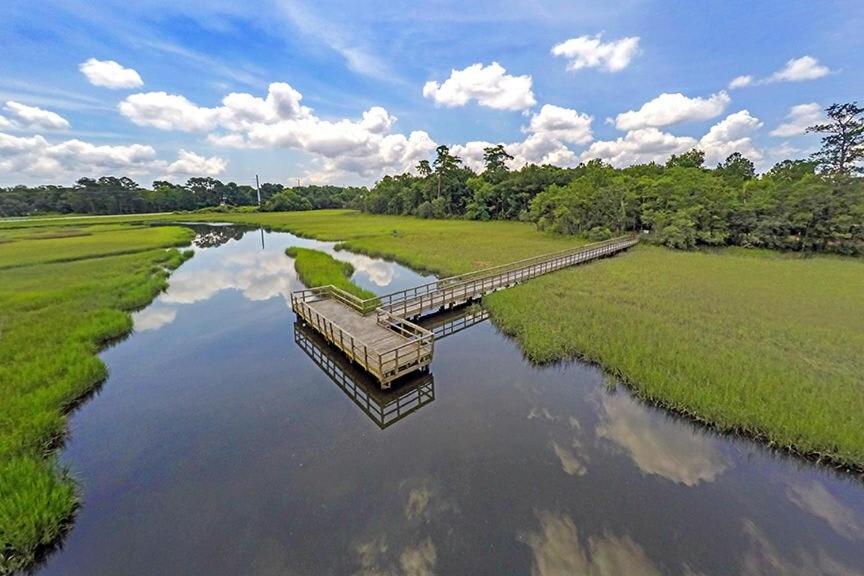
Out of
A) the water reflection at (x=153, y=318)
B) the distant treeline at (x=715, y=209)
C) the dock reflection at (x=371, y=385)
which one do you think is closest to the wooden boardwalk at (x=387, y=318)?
the dock reflection at (x=371, y=385)

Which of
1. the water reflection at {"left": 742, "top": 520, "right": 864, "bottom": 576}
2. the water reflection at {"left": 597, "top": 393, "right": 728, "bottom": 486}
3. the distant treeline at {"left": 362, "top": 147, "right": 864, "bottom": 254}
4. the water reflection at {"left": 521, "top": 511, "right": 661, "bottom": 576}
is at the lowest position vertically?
the water reflection at {"left": 742, "top": 520, "right": 864, "bottom": 576}

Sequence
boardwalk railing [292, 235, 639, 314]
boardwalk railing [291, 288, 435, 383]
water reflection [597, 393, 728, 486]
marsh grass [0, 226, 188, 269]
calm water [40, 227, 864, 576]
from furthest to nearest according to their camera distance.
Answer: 1. marsh grass [0, 226, 188, 269]
2. boardwalk railing [292, 235, 639, 314]
3. boardwalk railing [291, 288, 435, 383]
4. water reflection [597, 393, 728, 486]
5. calm water [40, 227, 864, 576]

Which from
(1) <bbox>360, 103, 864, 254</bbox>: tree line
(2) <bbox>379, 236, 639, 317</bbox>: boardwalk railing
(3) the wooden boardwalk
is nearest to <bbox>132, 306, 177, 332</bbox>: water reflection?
(3) the wooden boardwalk

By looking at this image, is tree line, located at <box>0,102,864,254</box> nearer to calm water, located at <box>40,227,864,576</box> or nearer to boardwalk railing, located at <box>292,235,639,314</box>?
boardwalk railing, located at <box>292,235,639,314</box>

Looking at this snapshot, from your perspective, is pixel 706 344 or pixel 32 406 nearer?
pixel 32 406

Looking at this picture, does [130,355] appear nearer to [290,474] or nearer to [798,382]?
[290,474]

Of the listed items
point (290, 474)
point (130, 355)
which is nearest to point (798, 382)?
point (290, 474)
